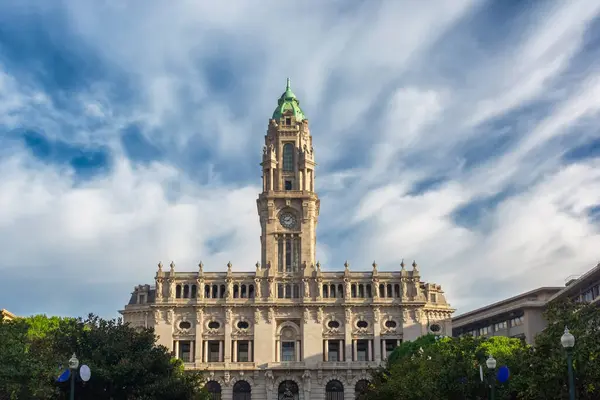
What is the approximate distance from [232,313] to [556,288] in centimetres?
5401

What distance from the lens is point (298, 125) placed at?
143125 mm

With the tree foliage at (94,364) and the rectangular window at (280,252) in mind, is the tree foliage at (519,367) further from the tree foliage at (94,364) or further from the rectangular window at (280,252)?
the rectangular window at (280,252)

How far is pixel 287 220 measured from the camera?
136750 millimetres

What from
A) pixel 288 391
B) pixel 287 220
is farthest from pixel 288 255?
pixel 288 391

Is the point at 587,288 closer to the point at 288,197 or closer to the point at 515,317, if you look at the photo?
the point at 515,317

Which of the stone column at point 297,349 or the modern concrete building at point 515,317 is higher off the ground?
the modern concrete building at point 515,317

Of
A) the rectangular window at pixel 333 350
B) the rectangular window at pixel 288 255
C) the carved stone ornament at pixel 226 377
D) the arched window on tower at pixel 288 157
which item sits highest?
the arched window on tower at pixel 288 157

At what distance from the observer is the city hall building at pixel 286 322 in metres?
124

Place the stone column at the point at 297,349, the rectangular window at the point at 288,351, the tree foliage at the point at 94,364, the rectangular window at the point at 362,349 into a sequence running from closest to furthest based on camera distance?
the tree foliage at the point at 94,364 → the stone column at the point at 297,349 → the rectangular window at the point at 362,349 → the rectangular window at the point at 288,351

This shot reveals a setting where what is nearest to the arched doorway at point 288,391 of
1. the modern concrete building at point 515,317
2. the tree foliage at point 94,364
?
the modern concrete building at point 515,317

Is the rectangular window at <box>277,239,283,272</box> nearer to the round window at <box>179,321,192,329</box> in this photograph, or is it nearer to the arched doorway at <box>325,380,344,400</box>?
the round window at <box>179,321,192,329</box>

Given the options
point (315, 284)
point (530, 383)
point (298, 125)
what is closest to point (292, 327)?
point (315, 284)

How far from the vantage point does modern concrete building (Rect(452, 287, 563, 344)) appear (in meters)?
118

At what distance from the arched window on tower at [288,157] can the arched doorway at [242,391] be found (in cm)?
4074
